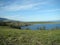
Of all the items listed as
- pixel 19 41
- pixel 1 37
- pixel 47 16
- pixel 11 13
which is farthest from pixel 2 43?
pixel 47 16

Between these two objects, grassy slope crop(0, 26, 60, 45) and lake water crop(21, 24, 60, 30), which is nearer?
grassy slope crop(0, 26, 60, 45)

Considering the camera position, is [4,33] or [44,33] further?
[4,33]

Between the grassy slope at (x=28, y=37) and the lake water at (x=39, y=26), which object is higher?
the lake water at (x=39, y=26)

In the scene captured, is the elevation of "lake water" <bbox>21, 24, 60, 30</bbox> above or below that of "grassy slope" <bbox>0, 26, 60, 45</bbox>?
above

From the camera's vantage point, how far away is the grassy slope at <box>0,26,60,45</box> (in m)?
2.60

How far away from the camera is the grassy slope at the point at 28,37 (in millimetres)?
2602

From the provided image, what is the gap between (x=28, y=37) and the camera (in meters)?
2.71

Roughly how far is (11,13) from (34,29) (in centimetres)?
67

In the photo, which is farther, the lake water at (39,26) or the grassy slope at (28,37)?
the lake water at (39,26)

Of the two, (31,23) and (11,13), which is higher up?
(11,13)

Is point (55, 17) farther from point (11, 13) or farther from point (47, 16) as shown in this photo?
point (11, 13)

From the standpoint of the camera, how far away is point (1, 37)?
9.40ft

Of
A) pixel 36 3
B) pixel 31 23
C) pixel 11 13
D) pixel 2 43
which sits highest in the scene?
pixel 36 3

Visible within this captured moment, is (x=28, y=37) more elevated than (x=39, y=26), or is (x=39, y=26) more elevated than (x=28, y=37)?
(x=39, y=26)
